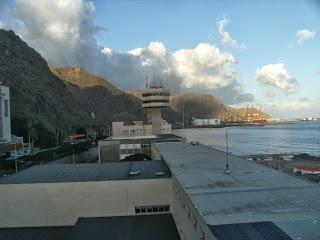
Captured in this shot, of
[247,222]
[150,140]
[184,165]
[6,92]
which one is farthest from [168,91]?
[247,222]

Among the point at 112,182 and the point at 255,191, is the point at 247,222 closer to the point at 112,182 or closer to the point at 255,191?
the point at 255,191

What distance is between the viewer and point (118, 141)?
68.3 metres

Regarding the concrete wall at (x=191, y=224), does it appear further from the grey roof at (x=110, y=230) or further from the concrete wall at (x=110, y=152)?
the concrete wall at (x=110, y=152)

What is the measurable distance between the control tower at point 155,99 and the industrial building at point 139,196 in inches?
2080

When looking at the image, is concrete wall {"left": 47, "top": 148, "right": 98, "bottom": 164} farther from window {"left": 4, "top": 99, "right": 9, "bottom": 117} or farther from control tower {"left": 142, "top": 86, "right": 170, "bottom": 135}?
window {"left": 4, "top": 99, "right": 9, "bottom": 117}

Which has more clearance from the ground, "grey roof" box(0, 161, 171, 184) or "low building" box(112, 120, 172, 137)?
"low building" box(112, 120, 172, 137)

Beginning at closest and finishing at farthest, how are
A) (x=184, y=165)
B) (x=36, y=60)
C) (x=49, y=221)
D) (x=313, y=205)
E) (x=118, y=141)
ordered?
(x=313, y=205)
(x=49, y=221)
(x=184, y=165)
(x=118, y=141)
(x=36, y=60)

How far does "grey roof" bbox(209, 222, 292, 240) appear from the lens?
41.0ft

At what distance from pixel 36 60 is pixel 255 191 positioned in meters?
157

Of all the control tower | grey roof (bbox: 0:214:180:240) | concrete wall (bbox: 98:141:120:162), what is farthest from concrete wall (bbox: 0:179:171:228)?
the control tower

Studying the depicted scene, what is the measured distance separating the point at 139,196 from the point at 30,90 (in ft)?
374

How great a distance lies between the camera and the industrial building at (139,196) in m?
17.8

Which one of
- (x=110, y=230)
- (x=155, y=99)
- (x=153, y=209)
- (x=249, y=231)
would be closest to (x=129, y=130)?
(x=155, y=99)

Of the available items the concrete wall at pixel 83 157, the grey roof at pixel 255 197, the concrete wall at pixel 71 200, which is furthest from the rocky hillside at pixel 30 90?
the grey roof at pixel 255 197
